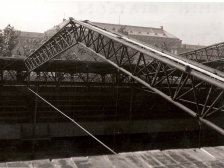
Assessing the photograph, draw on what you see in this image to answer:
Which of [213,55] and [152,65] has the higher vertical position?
[213,55]

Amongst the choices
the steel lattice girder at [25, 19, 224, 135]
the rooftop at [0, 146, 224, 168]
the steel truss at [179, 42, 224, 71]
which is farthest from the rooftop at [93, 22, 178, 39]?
the rooftop at [0, 146, 224, 168]

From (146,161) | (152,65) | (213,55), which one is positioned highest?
(213,55)

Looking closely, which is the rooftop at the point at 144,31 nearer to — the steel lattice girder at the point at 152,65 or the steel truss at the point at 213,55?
the steel truss at the point at 213,55

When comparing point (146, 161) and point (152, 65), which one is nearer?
point (146, 161)

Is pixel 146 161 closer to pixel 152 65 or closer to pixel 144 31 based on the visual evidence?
pixel 152 65

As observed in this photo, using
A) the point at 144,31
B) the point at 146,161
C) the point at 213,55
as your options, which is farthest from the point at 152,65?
the point at 144,31

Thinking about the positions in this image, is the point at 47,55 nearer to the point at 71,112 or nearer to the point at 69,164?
the point at 71,112

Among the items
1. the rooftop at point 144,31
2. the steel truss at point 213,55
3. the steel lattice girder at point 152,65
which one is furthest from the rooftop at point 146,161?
the rooftop at point 144,31

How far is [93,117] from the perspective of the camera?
74.1ft

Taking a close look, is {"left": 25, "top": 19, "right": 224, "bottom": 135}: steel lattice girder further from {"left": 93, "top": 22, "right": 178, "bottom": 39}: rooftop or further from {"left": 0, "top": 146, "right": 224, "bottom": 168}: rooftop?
{"left": 93, "top": 22, "right": 178, "bottom": 39}: rooftop

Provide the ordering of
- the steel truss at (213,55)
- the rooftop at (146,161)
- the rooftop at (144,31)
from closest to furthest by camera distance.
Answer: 1. the rooftop at (146,161)
2. the steel truss at (213,55)
3. the rooftop at (144,31)

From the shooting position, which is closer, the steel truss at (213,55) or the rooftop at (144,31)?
the steel truss at (213,55)

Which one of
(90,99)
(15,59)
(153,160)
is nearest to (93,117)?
(90,99)

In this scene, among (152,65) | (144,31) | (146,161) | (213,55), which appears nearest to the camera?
(146,161)
